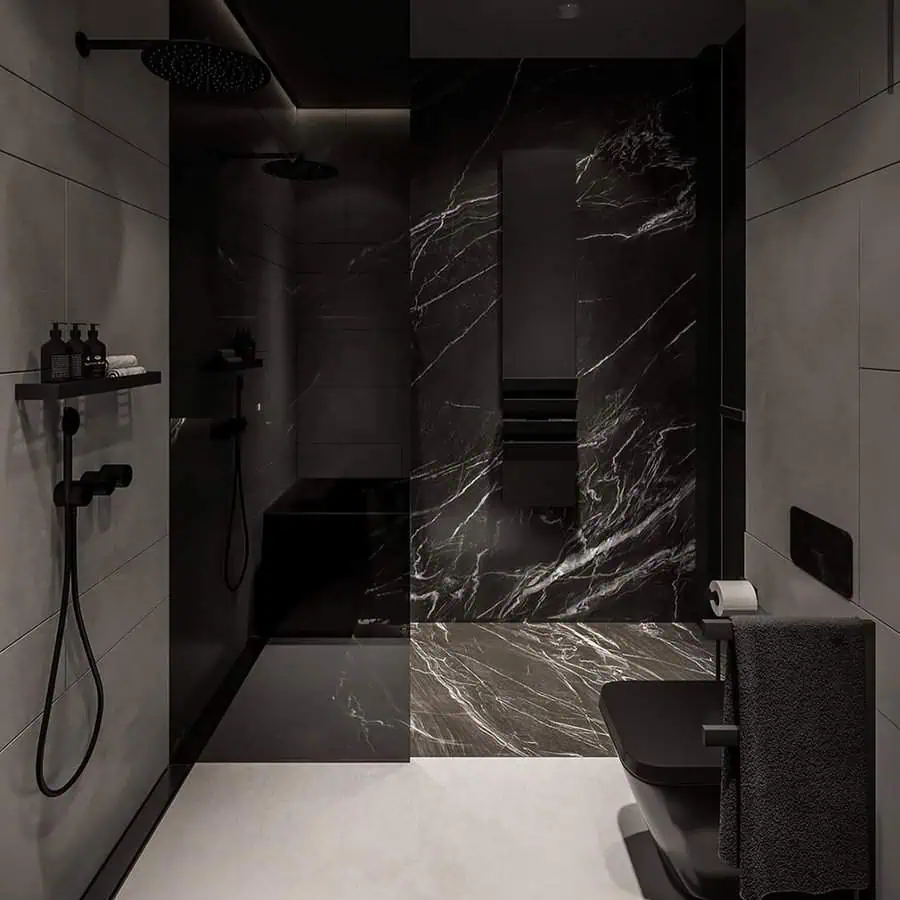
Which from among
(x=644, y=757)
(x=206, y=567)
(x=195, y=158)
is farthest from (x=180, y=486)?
(x=644, y=757)

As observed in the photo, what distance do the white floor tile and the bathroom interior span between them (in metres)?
0.01

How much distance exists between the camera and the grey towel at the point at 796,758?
1.78m

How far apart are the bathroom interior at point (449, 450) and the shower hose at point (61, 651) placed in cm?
1

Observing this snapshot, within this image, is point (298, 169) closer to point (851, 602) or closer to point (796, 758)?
point (851, 602)

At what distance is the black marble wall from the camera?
4.41m

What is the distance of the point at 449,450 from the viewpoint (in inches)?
179

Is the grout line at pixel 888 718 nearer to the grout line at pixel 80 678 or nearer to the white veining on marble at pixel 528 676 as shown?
the white veining on marble at pixel 528 676

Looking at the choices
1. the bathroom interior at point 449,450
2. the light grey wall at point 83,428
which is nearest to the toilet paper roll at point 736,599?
the bathroom interior at point 449,450

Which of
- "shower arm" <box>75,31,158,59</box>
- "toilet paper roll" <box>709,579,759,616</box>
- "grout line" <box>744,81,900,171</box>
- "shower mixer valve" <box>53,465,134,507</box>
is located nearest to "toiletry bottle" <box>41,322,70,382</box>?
"shower mixer valve" <box>53,465,134,507</box>

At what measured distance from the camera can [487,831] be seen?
267 centimetres

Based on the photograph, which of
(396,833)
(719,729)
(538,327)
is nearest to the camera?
(719,729)

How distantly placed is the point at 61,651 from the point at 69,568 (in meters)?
0.21

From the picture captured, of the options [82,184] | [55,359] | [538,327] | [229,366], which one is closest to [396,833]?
[229,366]

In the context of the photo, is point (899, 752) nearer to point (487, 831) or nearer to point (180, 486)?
point (487, 831)
